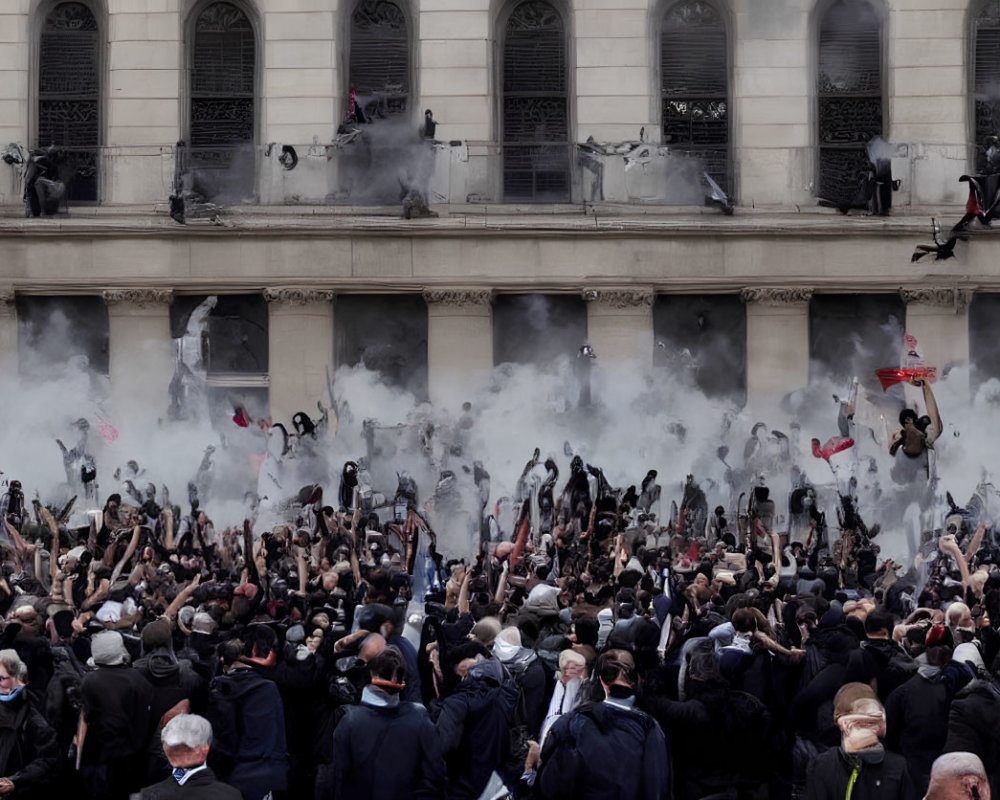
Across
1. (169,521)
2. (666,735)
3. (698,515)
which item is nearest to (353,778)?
(666,735)

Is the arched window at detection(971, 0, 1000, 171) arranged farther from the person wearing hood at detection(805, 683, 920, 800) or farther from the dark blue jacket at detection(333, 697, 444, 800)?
the person wearing hood at detection(805, 683, 920, 800)

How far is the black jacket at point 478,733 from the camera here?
1310 cm

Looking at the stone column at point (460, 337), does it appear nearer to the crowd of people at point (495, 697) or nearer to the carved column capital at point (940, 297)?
the carved column capital at point (940, 297)

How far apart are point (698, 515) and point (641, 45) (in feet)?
27.7

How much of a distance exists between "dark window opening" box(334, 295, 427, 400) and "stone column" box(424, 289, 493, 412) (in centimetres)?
51

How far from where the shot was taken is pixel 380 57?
35.8m

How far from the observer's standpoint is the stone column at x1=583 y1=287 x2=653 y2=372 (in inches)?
1367

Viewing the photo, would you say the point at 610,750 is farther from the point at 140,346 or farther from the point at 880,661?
the point at 140,346

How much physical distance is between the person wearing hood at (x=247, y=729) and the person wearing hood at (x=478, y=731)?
3.89 feet

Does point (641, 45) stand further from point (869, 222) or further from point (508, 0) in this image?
point (869, 222)

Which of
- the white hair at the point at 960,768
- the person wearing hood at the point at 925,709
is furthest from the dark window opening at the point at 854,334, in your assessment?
the white hair at the point at 960,768

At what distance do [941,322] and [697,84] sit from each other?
19.4 ft

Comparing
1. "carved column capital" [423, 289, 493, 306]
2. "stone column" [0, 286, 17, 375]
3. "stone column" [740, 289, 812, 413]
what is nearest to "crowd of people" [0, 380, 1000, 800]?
"stone column" [740, 289, 812, 413]

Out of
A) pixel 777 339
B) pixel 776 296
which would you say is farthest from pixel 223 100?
pixel 777 339
